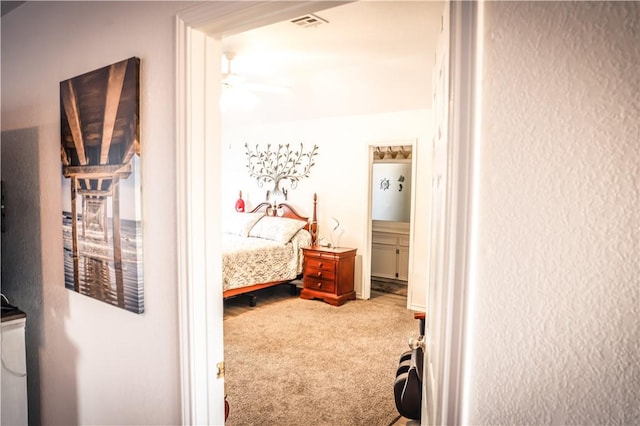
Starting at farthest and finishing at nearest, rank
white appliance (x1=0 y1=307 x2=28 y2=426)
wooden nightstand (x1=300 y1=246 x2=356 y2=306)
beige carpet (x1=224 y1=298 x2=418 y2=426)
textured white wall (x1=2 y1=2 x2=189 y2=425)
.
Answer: wooden nightstand (x1=300 y1=246 x2=356 y2=306), beige carpet (x1=224 y1=298 x2=418 y2=426), white appliance (x1=0 y1=307 x2=28 y2=426), textured white wall (x1=2 y1=2 x2=189 y2=425)

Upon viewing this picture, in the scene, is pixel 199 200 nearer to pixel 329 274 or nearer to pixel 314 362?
pixel 314 362

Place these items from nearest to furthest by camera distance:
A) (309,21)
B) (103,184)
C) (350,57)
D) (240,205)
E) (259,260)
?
1. (103,184)
2. (309,21)
3. (350,57)
4. (259,260)
5. (240,205)

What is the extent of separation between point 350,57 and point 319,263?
2.65 m

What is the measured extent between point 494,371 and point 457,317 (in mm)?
125

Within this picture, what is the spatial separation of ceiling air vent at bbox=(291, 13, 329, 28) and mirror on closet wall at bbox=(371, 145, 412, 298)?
12.1ft

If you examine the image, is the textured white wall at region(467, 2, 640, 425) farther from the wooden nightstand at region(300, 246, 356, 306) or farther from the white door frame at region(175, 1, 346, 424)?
the wooden nightstand at region(300, 246, 356, 306)

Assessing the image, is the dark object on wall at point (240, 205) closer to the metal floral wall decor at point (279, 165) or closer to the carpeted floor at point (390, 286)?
the metal floral wall decor at point (279, 165)

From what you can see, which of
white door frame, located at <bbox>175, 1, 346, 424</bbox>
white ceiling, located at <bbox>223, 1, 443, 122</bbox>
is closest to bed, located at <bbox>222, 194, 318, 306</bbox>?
white ceiling, located at <bbox>223, 1, 443, 122</bbox>

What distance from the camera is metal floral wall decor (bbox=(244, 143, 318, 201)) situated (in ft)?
18.4

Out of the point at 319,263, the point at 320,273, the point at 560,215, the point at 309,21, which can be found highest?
the point at 309,21

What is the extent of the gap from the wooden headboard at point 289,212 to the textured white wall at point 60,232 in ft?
11.7

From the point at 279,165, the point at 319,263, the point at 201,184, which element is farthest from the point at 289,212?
the point at 201,184

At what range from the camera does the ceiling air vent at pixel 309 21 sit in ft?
7.73

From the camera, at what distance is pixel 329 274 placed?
16.3ft
